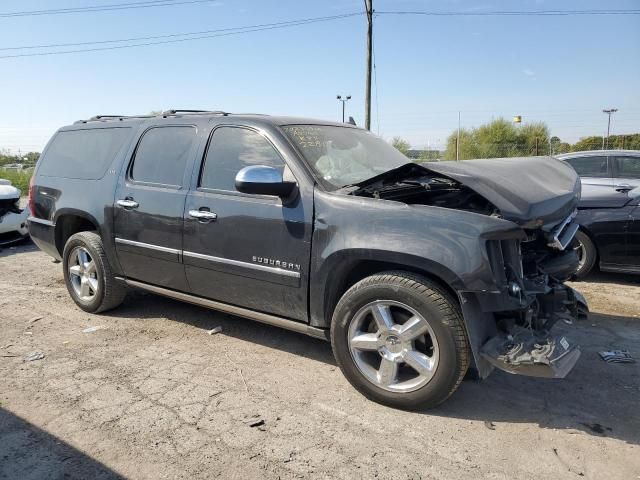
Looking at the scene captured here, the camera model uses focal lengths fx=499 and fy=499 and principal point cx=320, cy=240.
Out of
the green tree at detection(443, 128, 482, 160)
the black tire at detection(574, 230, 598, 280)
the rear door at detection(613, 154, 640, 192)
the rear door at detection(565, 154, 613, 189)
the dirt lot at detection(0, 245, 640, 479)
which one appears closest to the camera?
the dirt lot at detection(0, 245, 640, 479)

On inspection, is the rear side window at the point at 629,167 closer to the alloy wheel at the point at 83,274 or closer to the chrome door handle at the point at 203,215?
the chrome door handle at the point at 203,215

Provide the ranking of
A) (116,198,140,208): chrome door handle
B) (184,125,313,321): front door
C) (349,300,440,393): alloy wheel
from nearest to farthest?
(349,300,440,393): alloy wheel → (184,125,313,321): front door → (116,198,140,208): chrome door handle

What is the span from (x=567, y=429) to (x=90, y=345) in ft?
11.9

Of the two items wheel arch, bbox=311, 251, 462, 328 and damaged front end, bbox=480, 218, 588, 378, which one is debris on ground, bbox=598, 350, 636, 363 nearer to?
damaged front end, bbox=480, 218, 588, 378

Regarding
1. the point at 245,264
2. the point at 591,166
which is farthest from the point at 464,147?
the point at 245,264

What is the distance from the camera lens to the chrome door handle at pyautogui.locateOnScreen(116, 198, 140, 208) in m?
4.35

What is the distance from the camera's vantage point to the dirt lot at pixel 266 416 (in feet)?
8.52

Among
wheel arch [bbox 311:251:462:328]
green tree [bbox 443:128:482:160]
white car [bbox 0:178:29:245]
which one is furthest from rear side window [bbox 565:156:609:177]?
green tree [bbox 443:128:482:160]

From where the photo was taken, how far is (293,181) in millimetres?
3469

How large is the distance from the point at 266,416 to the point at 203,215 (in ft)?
5.27

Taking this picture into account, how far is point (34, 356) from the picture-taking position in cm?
396

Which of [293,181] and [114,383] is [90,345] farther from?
[293,181]

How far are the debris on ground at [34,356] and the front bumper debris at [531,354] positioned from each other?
334 centimetres

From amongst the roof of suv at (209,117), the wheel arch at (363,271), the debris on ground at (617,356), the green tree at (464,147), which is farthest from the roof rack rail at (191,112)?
the green tree at (464,147)
